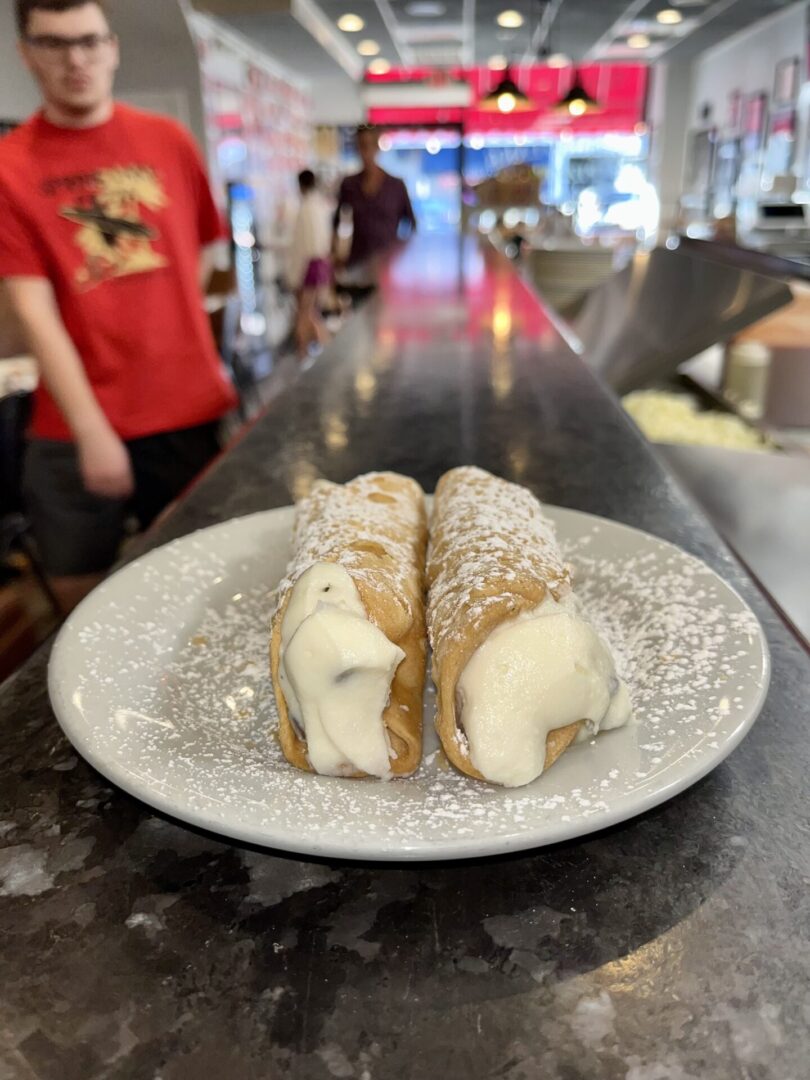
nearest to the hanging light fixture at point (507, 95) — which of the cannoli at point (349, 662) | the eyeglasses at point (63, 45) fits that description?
the eyeglasses at point (63, 45)

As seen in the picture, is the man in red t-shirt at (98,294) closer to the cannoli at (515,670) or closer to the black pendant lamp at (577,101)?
the cannoli at (515,670)

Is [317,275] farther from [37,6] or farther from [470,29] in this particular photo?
[37,6]

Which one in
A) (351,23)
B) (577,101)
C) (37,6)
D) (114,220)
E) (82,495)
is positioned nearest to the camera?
(37,6)

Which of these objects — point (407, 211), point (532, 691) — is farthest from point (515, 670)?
point (407, 211)

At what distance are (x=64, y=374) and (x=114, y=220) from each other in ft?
1.43

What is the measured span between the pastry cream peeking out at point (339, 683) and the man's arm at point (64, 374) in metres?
1.63

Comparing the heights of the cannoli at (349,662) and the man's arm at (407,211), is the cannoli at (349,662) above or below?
below

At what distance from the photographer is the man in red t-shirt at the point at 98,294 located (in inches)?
80.0

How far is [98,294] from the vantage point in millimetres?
2168

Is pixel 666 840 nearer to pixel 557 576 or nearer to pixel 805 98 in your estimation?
pixel 557 576

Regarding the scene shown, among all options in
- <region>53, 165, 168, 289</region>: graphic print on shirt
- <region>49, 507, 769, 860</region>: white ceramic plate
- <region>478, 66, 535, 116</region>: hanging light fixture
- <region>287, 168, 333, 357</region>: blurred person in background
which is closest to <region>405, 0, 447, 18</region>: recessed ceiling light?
<region>478, 66, 535, 116</region>: hanging light fixture

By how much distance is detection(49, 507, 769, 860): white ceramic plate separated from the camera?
0.51 metres

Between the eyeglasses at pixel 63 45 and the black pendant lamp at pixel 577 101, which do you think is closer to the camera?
the eyeglasses at pixel 63 45

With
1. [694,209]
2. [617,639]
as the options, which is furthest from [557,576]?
[694,209]
